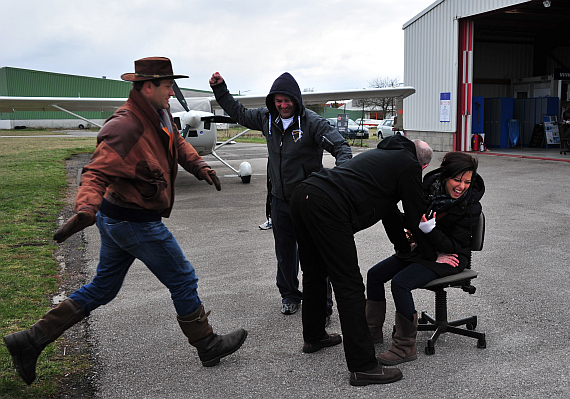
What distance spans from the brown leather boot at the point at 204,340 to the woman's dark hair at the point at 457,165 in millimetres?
1860

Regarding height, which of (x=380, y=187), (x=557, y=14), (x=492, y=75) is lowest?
(x=380, y=187)

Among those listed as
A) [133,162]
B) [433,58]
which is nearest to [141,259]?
[133,162]

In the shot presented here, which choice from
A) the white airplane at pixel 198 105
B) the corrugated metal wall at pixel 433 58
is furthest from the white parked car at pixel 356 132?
the white airplane at pixel 198 105

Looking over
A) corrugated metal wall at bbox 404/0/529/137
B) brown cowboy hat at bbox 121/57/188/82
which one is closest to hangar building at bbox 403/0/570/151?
corrugated metal wall at bbox 404/0/529/137

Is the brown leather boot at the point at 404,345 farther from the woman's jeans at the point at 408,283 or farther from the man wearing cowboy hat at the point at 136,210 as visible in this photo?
the man wearing cowboy hat at the point at 136,210

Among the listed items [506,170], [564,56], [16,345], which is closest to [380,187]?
[16,345]

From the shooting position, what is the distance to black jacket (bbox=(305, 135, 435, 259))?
122 inches

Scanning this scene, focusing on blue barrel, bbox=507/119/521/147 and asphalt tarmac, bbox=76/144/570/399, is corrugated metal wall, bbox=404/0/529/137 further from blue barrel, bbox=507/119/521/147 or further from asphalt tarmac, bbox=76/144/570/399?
asphalt tarmac, bbox=76/144/570/399

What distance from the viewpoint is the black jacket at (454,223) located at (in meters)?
3.46

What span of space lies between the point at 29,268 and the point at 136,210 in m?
3.33

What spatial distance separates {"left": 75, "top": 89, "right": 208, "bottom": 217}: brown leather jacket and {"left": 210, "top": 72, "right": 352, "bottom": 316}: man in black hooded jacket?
1171 mm

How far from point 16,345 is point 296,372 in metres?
1.71

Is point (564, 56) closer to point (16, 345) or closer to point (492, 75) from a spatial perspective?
point (492, 75)

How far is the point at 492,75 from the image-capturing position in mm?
24781
